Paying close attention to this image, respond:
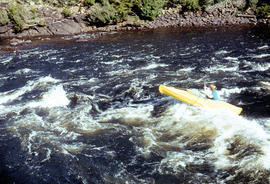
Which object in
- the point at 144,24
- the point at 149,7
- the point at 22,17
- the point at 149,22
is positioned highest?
the point at 149,7

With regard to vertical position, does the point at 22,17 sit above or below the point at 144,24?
above

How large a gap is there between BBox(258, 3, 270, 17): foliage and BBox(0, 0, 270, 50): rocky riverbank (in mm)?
671

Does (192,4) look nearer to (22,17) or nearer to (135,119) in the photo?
(22,17)

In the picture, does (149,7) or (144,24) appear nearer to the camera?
(149,7)

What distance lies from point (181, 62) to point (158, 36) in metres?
7.16

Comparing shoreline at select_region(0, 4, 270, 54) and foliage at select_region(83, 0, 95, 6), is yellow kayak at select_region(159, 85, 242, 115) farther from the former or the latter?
foliage at select_region(83, 0, 95, 6)

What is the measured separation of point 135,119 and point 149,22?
1785 cm

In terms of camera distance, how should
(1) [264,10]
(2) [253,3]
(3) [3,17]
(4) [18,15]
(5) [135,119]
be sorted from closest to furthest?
(5) [135,119] → (1) [264,10] → (2) [253,3] → (4) [18,15] → (3) [3,17]

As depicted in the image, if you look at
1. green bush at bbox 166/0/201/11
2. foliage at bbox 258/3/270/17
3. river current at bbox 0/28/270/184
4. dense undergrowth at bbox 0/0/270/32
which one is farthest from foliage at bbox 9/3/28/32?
foliage at bbox 258/3/270/17

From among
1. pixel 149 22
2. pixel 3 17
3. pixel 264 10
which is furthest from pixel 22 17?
pixel 264 10

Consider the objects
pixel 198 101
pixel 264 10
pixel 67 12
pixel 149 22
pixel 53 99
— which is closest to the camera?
pixel 198 101

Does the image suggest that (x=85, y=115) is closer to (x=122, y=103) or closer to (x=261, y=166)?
(x=122, y=103)

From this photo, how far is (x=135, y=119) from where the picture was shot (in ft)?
29.9

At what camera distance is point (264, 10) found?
72.7 ft
